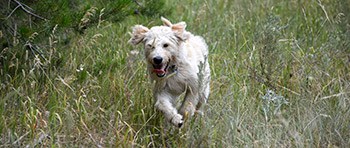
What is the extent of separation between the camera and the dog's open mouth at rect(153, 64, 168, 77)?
21.6 ft

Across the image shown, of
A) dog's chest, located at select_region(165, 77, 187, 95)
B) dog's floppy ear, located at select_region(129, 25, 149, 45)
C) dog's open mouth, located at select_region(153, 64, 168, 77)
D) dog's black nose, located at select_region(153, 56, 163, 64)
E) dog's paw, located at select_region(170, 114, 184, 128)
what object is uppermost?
dog's floppy ear, located at select_region(129, 25, 149, 45)

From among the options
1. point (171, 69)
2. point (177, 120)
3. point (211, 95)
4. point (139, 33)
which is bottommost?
point (211, 95)

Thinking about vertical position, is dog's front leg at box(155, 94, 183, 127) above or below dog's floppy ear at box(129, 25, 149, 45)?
below

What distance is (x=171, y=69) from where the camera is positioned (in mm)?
6887

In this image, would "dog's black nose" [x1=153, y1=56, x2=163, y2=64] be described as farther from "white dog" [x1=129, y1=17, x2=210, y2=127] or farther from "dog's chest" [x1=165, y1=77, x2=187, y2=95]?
"dog's chest" [x1=165, y1=77, x2=187, y2=95]

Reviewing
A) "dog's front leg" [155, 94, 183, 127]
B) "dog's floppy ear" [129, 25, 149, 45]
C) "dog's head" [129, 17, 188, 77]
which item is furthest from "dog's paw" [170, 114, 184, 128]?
"dog's floppy ear" [129, 25, 149, 45]

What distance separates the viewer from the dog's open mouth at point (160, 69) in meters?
6.59

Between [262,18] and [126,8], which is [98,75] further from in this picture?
[262,18]

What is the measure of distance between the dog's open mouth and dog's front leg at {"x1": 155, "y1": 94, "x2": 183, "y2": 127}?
0.27 m

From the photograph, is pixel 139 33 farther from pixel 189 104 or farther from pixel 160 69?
pixel 189 104

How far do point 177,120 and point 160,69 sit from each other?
45 centimetres

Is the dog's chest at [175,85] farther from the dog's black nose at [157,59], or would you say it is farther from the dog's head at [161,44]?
the dog's black nose at [157,59]

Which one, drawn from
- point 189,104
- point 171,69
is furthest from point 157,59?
point 189,104

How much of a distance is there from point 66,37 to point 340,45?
2.95 metres
